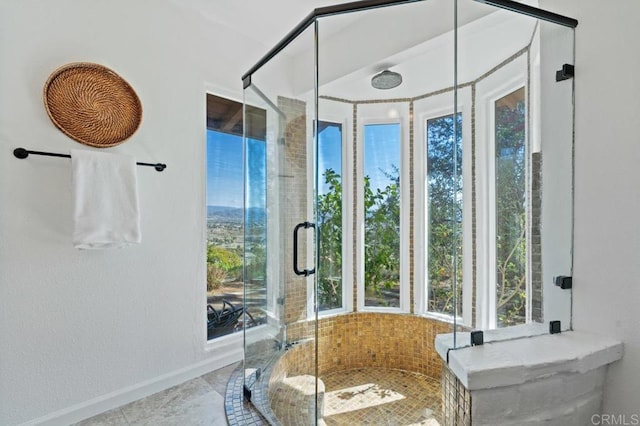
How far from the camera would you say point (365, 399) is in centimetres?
236

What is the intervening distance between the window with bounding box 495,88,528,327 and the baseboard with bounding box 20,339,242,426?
192 cm

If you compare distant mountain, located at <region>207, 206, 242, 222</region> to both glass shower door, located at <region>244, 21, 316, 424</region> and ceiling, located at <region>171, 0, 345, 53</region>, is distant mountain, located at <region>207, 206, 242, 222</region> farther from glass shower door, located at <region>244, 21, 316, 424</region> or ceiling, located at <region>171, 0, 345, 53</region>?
ceiling, located at <region>171, 0, 345, 53</region>

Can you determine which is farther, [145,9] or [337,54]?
[337,54]

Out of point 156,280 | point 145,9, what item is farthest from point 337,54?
point 156,280

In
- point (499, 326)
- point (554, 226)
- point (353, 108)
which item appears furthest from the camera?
point (353, 108)

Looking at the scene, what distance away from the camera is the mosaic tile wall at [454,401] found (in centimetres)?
123

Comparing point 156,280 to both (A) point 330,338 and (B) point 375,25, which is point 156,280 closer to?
(A) point 330,338

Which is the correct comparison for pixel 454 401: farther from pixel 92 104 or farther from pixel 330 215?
pixel 92 104

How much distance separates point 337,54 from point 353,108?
521 mm

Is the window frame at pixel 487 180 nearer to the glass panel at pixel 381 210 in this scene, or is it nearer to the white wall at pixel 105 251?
the glass panel at pixel 381 210

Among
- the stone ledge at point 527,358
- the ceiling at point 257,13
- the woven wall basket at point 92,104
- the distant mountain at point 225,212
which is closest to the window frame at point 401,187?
the ceiling at point 257,13

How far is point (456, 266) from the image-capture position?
7.66 ft

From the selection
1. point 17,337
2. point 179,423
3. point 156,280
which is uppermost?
point 156,280

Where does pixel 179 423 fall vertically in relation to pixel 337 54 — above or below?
below
